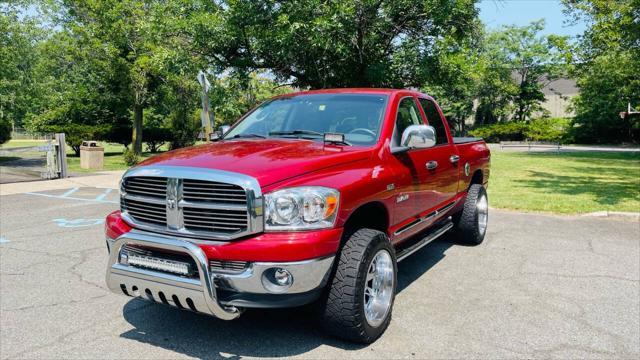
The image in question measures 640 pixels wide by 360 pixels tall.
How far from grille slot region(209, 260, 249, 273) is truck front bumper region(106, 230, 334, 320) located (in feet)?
0.07

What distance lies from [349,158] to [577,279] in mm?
3252

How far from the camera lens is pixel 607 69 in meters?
27.4

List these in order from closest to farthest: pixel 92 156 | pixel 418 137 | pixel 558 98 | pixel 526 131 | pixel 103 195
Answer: pixel 418 137, pixel 103 195, pixel 92 156, pixel 526 131, pixel 558 98

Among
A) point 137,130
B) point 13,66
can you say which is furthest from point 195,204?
point 137,130

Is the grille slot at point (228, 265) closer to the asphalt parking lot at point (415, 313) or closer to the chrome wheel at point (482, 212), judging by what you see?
the asphalt parking lot at point (415, 313)

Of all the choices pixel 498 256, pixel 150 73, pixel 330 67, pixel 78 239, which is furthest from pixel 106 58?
pixel 498 256

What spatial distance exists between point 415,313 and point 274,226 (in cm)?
178

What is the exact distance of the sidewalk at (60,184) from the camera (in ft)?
39.4

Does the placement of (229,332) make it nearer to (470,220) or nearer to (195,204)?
(195,204)

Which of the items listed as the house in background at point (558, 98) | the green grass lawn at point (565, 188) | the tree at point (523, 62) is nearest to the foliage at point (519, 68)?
the tree at point (523, 62)

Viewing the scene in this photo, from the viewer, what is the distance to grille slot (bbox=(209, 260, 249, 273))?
3115 millimetres

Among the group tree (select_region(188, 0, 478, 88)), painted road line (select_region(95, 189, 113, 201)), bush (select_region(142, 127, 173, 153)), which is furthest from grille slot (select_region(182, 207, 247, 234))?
bush (select_region(142, 127, 173, 153))

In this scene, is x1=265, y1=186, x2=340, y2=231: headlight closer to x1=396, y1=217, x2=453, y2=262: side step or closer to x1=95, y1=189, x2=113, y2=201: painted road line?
x1=396, y1=217, x2=453, y2=262: side step

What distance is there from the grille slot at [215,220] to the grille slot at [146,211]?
23 centimetres
